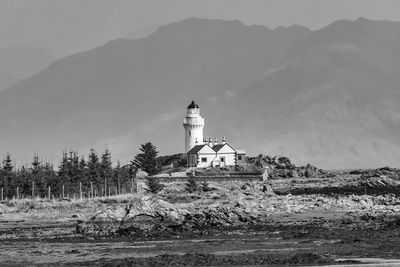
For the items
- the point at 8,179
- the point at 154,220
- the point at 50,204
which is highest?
the point at 8,179

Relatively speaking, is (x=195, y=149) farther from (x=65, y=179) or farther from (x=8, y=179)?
(x=8, y=179)

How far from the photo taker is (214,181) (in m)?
139

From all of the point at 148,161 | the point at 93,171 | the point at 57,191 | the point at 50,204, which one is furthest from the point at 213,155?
the point at 50,204

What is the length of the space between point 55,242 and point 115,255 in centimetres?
791

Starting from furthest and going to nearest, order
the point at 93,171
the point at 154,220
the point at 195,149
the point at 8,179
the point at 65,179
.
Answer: the point at 195,149 → the point at 93,171 → the point at 65,179 → the point at 8,179 → the point at 154,220

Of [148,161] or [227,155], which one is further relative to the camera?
[227,155]

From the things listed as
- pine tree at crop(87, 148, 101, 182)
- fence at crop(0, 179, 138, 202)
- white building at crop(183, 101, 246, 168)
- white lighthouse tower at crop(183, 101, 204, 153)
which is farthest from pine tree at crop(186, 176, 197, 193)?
white lighthouse tower at crop(183, 101, 204, 153)

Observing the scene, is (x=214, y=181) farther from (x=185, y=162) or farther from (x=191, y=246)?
(x=191, y=246)

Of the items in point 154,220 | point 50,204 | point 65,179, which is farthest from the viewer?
point 65,179

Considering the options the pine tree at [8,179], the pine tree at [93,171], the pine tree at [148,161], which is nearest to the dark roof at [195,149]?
the pine tree at [148,161]

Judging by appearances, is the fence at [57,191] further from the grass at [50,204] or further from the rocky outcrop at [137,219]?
the rocky outcrop at [137,219]

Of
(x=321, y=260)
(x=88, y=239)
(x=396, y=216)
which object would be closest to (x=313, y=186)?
(x=396, y=216)

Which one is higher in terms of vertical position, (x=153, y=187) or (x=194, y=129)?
(x=194, y=129)

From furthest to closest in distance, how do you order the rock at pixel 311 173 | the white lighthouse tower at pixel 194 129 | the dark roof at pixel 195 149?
1. the white lighthouse tower at pixel 194 129
2. the rock at pixel 311 173
3. the dark roof at pixel 195 149
